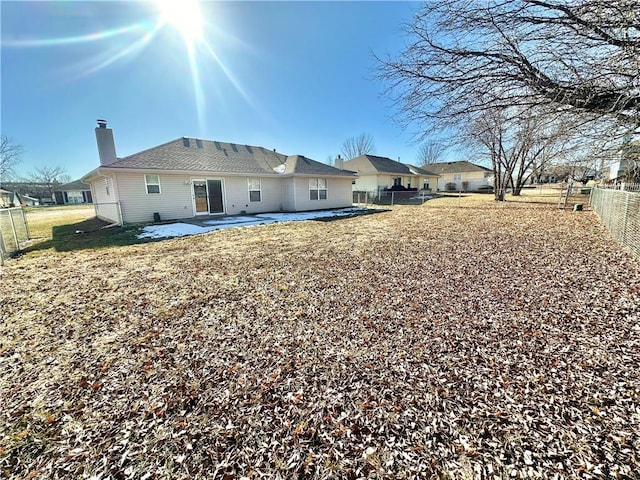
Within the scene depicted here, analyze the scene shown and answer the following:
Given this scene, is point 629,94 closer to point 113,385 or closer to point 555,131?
point 555,131

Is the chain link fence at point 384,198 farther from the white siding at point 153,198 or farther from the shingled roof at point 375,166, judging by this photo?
the white siding at point 153,198

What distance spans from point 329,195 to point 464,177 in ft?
115

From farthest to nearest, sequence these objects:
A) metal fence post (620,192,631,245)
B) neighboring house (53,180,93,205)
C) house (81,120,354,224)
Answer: neighboring house (53,180,93,205), house (81,120,354,224), metal fence post (620,192,631,245)

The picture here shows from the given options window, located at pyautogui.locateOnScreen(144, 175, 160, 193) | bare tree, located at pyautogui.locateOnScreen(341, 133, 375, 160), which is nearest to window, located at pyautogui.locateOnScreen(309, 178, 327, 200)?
window, located at pyautogui.locateOnScreen(144, 175, 160, 193)

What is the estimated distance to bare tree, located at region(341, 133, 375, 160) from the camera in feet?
154

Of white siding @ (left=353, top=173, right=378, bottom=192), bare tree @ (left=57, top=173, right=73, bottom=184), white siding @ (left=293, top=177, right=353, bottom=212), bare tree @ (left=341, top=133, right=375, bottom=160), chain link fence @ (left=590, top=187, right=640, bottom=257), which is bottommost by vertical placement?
chain link fence @ (left=590, top=187, right=640, bottom=257)

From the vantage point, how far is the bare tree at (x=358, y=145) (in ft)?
154

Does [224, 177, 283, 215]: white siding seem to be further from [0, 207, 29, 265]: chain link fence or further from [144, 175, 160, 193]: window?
[0, 207, 29, 265]: chain link fence

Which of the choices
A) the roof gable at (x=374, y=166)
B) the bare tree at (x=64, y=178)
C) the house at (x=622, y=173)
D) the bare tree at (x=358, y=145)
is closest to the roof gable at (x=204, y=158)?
the roof gable at (x=374, y=166)

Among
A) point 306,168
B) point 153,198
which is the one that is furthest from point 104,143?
point 306,168

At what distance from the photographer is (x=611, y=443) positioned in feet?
5.41

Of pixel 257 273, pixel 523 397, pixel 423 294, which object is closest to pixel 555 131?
pixel 423 294

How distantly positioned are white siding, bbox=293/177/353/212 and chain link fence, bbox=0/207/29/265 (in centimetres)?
1116

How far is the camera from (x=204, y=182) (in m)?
13.5
